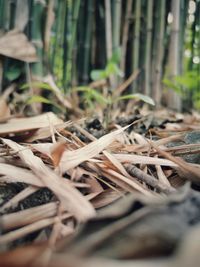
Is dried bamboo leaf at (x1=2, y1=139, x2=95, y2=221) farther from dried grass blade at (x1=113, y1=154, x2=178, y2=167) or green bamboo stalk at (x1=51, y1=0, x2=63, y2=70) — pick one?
green bamboo stalk at (x1=51, y1=0, x2=63, y2=70)

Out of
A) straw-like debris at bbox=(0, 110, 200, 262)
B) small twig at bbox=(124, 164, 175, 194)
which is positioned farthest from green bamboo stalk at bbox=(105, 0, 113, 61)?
small twig at bbox=(124, 164, 175, 194)

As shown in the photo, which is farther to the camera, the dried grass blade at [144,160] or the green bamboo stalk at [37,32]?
the green bamboo stalk at [37,32]

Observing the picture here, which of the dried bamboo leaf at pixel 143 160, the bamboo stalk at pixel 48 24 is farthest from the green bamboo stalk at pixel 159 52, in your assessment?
the dried bamboo leaf at pixel 143 160

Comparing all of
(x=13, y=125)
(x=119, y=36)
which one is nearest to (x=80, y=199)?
(x=13, y=125)

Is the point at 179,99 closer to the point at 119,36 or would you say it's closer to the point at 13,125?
the point at 119,36

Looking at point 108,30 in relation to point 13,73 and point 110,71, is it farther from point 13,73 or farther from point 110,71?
point 13,73

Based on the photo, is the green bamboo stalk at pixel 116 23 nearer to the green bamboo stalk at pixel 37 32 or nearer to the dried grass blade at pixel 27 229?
the green bamboo stalk at pixel 37 32

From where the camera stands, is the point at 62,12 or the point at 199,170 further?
the point at 62,12
